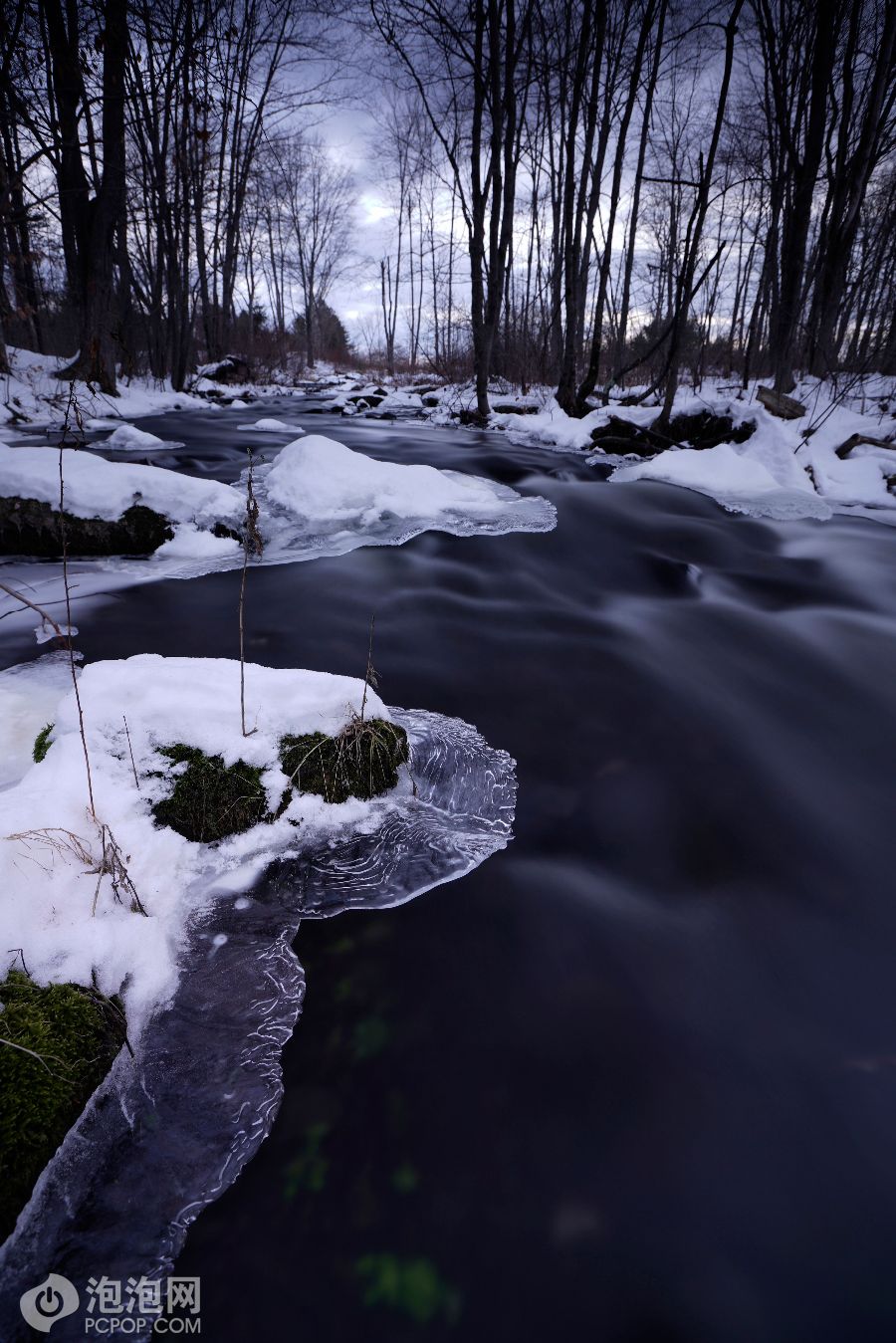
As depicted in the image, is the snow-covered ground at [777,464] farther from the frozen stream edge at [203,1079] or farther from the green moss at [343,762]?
the frozen stream edge at [203,1079]

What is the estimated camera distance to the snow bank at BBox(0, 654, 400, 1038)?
1.46 metres

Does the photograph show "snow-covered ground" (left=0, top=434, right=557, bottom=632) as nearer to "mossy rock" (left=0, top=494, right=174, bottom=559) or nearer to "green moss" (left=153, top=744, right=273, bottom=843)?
"mossy rock" (left=0, top=494, right=174, bottom=559)

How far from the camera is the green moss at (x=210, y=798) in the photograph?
1.88 m

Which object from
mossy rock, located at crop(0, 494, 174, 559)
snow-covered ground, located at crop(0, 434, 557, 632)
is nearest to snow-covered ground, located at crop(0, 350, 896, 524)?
mossy rock, located at crop(0, 494, 174, 559)

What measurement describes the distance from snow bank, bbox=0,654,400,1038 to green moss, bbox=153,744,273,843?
0.10ft

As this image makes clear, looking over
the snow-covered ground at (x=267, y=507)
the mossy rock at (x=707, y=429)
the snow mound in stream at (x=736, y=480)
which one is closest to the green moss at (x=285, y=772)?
the snow-covered ground at (x=267, y=507)

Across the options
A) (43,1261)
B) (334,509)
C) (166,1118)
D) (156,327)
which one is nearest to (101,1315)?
(43,1261)

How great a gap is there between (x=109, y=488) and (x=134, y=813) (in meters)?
3.37

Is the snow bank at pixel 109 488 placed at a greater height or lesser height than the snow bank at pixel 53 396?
lesser

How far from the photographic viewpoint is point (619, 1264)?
1.16 m

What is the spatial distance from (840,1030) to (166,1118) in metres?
1.51

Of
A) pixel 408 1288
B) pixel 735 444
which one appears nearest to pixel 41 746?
pixel 408 1288

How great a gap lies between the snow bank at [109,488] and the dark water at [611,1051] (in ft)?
5.56

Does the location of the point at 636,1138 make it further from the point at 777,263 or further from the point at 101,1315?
the point at 777,263
